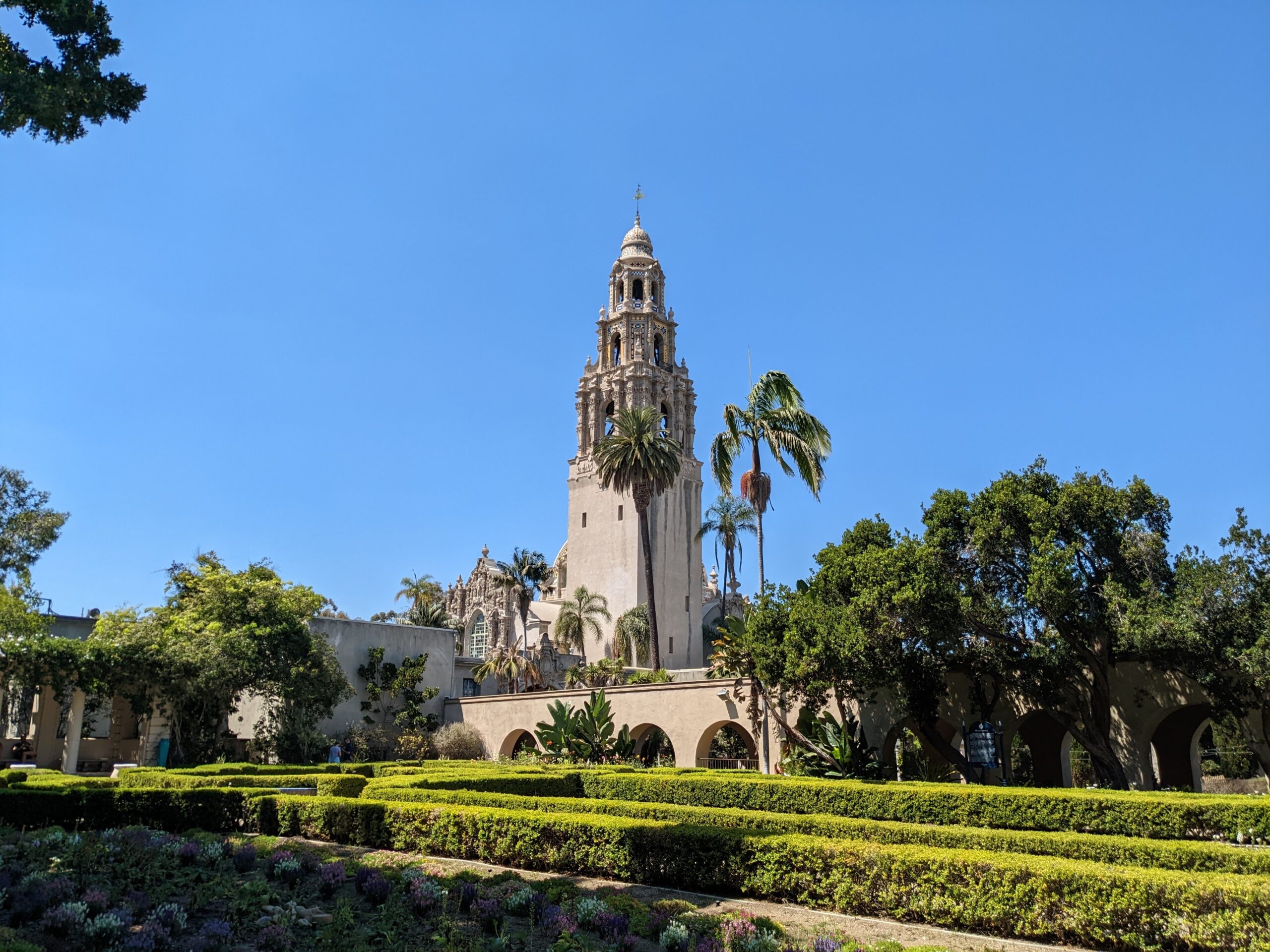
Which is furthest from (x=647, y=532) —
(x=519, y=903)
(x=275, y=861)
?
(x=519, y=903)

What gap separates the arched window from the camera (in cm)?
6150

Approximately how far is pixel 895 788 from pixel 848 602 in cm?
513

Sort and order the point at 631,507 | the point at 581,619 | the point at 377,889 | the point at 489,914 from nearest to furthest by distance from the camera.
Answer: the point at 489,914 < the point at 377,889 < the point at 581,619 < the point at 631,507

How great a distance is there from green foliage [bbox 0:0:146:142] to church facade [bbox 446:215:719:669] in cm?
3943

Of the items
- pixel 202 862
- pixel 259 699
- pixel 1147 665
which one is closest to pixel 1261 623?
pixel 1147 665

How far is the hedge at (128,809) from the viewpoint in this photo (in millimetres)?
12672

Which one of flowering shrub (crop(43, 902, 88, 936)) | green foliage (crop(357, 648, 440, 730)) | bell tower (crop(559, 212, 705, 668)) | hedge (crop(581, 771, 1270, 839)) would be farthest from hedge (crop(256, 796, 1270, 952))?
bell tower (crop(559, 212, 705, 668))

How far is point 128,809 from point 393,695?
2316cm

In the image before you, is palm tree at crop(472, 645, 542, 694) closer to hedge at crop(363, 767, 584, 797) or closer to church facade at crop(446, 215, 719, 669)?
church facade at crop(446, 215, 719, 669)

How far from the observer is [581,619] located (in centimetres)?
4934

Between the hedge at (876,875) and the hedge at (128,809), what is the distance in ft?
8.01

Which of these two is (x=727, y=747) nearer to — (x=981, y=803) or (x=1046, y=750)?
(x=1046, y=750)

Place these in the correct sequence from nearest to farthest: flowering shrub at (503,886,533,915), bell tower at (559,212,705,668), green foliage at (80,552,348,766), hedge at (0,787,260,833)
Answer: flowering shrub at (503,886,533,915)
hedge at (0,787,260,833)
green foliage at (80,552,348,766)
bell tower at (559,212,705,668)

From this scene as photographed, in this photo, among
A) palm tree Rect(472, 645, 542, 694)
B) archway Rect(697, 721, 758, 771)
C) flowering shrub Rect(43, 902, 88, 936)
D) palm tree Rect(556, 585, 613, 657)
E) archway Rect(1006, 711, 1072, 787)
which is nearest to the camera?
flowering shrub Rect(43, 902, 88, 936)
